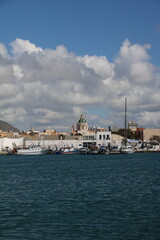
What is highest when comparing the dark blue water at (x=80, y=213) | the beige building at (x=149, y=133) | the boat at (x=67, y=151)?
the beige building at (x=149, y=133)

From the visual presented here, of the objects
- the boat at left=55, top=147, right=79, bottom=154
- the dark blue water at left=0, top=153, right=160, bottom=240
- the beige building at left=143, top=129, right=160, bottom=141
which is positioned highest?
the beige building at left=143, top=129, right=160, bottom=141

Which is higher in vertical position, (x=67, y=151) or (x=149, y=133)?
(x=149, y=133)

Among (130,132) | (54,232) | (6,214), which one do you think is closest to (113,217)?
(54,232)

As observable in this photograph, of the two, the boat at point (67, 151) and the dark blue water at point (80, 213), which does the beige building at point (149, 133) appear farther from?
the dark blue water at point (80, 213)

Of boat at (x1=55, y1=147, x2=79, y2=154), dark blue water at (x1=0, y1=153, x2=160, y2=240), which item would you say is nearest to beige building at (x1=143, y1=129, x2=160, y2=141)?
boat at (x1=55, y1=147, x2=79, y2=154)

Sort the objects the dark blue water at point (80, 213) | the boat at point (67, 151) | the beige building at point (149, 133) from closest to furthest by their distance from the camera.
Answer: the dark blue water at point (80, 213) → the boat at point (67, 151) → the beige building at point (149, 133)

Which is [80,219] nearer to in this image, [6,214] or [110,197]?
[6,214]

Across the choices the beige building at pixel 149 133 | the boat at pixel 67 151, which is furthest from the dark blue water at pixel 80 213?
the beige building at pixel 149 133

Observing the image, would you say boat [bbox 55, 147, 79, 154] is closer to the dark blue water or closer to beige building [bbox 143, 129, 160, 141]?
beige building [bbox 143, 129, 160, 141]

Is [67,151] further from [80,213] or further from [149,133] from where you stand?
[80,213]

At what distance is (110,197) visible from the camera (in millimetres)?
26781

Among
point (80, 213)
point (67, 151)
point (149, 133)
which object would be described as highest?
point (149, 133)

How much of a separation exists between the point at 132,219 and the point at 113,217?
1.06 metres

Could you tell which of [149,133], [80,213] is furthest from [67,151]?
[80,213]
